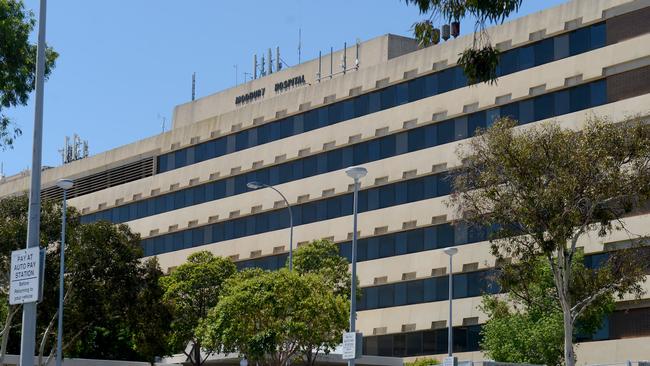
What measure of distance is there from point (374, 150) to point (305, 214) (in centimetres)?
611

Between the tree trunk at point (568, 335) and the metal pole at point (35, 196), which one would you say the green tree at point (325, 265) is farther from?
the metal pole at point (35, 196)

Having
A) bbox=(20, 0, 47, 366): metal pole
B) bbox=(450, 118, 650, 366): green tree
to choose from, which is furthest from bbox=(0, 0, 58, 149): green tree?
bbox=(450, 118, 650, 366): green tree

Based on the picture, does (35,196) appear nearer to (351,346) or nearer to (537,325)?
(351,346)

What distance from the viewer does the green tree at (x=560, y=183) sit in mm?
38688

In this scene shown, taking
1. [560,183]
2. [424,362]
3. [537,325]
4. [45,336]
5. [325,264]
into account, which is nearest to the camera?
[560,183]

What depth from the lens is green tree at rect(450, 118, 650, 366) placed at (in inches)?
1523

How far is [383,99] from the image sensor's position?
228 ft

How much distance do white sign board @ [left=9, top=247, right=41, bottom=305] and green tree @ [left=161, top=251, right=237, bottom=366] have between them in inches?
1447

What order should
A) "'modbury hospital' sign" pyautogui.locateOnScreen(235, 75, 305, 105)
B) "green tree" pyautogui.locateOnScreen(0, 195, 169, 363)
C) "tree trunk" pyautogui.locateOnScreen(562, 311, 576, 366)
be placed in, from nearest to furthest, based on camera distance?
"tree trunk" pyautogui.locateOnScreen(562, 311, 576, 366)
"green tree" pyautogui.locateOnScreen(0, 195, 169, 363)
"'modbury hospital' sign" pyautogui.locateOnScreen(235, 75, 305, 105)

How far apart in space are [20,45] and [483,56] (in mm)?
11833

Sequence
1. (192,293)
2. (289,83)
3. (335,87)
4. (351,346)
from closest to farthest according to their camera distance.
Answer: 1. (351,346)
2. (192,293)
3. (335,87)
4. (289,83)

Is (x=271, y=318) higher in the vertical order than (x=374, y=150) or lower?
lower

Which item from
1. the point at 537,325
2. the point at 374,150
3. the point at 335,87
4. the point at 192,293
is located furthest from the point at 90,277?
the point at 335,87

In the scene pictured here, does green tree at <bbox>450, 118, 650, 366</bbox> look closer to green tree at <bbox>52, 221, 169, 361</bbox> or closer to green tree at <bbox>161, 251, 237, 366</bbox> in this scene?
green tree at <bbox>52, 221, 169, 361</bbox>
